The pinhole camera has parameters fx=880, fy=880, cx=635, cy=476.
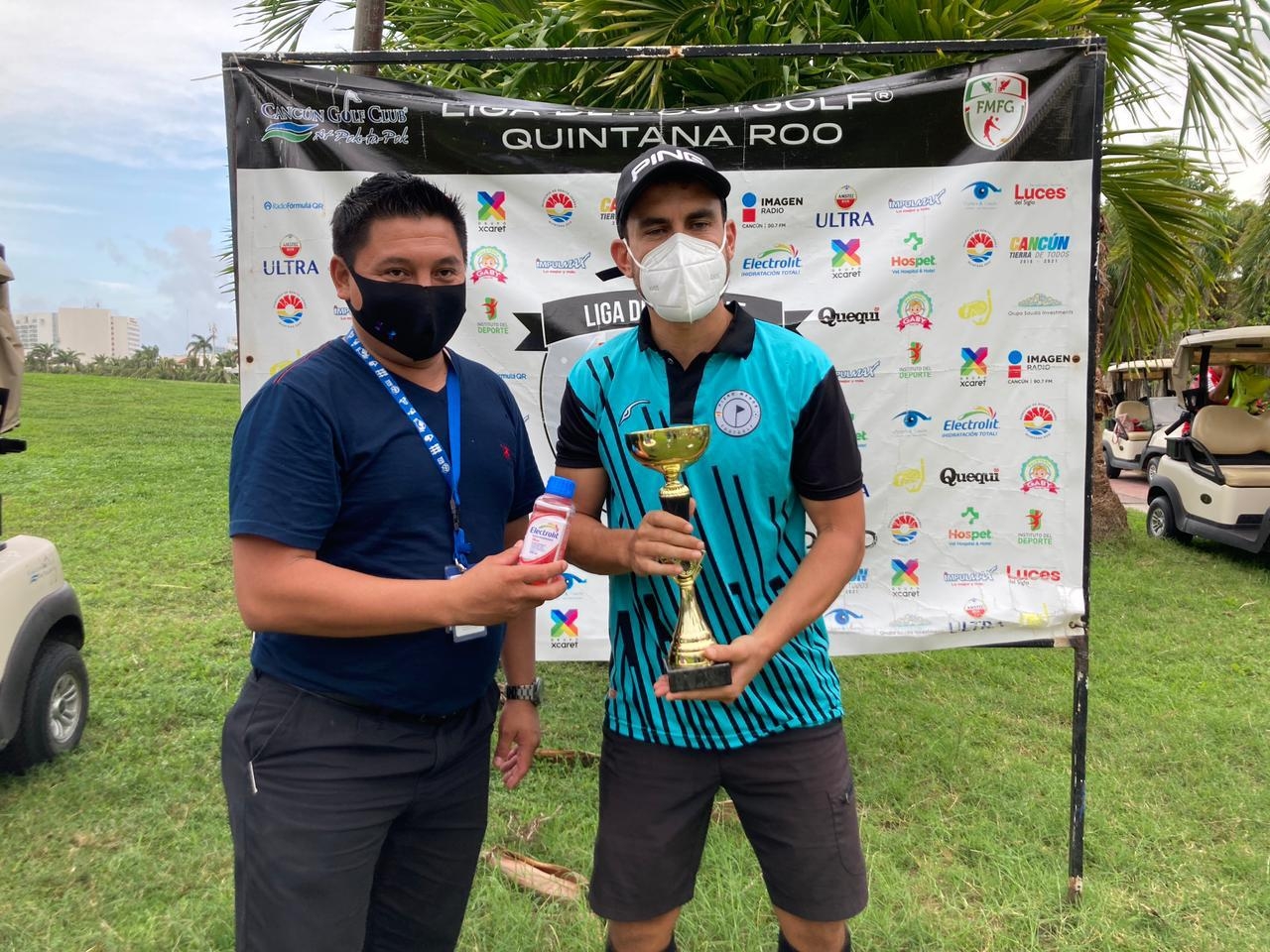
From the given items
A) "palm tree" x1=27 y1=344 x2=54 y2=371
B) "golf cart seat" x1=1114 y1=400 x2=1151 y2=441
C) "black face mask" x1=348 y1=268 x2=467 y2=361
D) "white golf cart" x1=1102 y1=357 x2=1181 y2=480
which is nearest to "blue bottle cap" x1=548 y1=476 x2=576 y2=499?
"black face mask" x1=348 y1=268 x2=467 y2=361

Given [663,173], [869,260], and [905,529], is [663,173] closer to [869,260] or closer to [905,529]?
[869,260]

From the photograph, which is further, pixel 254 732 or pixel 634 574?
pixel 634 574

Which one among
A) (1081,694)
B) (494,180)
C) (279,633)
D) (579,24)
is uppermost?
(579,24)

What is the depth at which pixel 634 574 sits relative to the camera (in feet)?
6.82

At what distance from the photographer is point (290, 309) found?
10.5ft

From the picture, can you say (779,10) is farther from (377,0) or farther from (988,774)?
(988,774)

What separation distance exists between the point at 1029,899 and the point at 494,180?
10.7 feet

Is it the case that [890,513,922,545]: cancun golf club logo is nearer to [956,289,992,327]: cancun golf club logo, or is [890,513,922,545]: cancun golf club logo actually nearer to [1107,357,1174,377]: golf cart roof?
[956,289,992,327]: cancun golf club logo

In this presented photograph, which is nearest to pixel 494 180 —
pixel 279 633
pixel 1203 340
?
pixel 279 633

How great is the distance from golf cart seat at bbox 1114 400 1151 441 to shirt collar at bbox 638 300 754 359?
64.5ft

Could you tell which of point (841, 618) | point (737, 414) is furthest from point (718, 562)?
point (841, 618)

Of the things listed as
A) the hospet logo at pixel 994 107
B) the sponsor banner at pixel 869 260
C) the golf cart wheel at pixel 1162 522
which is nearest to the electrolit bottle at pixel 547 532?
the sponsor banner at pixel 869 260

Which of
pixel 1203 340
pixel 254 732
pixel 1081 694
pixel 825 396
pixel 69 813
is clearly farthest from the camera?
pixel 1203 340

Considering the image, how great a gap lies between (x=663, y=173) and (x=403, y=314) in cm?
65
